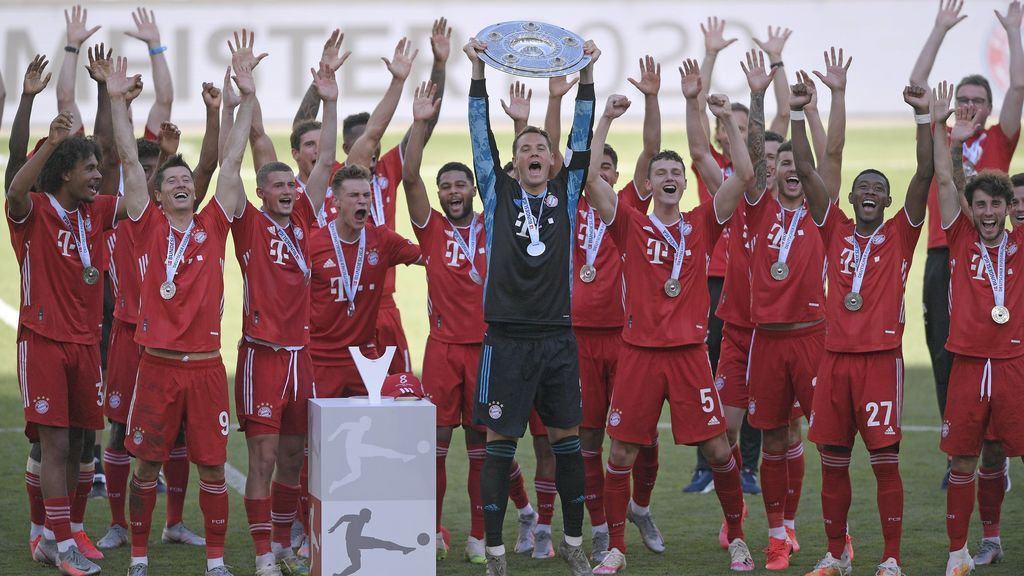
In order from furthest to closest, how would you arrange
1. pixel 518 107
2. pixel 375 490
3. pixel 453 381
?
1. pixel 453 381
2. pixel 518 107
3. pixel 375 490

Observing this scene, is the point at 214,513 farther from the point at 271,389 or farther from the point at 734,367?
the point at 734,367

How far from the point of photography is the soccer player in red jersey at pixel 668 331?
7.38 m

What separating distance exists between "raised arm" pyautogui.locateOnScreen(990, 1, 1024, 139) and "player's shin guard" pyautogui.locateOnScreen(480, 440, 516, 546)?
4.22 meters

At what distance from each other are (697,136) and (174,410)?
3302 mm

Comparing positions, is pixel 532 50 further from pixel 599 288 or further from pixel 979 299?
pixel 979 299

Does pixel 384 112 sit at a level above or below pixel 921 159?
above

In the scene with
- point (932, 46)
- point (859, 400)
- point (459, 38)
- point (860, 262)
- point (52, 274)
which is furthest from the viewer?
point (459, 38)

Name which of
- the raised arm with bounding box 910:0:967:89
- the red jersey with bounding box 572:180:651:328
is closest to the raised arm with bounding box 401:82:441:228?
the red jersey with bounding box 572:180:651:328

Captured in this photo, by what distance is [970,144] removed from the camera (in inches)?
372

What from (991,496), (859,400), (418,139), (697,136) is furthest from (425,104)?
(991,496)

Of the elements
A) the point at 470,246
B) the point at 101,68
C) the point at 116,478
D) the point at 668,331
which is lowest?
the point at 116,478

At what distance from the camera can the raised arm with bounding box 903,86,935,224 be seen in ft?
22.8

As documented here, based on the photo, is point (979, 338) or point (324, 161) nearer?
point (979, 338)

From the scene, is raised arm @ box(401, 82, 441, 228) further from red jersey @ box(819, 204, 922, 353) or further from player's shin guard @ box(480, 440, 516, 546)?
red jersey @ box(819, 204, 922, 353)
